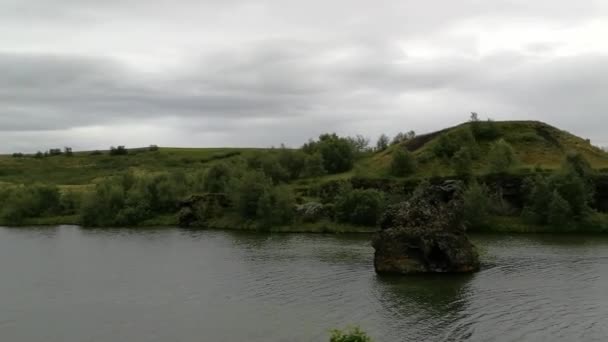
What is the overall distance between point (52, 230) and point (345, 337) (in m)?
103

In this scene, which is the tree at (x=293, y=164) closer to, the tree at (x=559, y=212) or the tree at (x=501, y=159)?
the tree at (x=501, y=159)

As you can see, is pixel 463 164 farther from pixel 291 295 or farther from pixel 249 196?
pixel 291 295

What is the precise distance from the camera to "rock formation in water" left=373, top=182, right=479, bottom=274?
58.3 m

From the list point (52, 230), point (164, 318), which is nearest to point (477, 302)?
point (164, 318)

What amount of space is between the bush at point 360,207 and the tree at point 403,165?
19.7m

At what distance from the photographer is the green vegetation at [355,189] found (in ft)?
310

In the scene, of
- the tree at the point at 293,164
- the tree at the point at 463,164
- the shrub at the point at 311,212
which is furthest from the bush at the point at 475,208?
the tree at the point at 293,164

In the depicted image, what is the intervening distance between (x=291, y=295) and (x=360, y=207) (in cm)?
4793

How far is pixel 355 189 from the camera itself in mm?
103875

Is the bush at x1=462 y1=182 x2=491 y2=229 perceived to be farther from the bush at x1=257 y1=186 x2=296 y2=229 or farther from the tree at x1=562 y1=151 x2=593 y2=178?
the bush at x1=257 y1=186 x2=296 y2=229

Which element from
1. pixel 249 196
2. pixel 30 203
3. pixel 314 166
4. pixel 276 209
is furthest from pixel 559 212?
pixel 30 203

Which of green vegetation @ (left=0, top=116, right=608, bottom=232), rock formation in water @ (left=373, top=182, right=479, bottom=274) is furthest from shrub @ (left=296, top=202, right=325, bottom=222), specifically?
rock formation in water @ (left=373, top=182, right=479, bottom=274)

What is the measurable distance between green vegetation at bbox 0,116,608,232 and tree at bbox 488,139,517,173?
216 mm

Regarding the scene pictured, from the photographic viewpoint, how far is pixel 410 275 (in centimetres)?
5762
